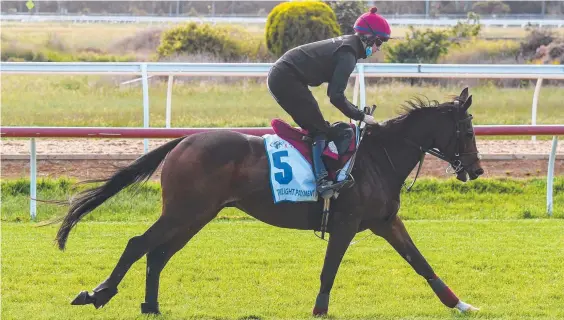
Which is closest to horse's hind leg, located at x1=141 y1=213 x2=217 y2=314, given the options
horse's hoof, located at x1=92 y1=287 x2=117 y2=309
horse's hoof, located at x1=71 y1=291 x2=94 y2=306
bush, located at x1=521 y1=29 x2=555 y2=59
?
horse's hoof, located at x1=92 y1=287 x2=117 y2=309

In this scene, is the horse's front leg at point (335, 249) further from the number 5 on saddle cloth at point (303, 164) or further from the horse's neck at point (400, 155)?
the horse's neck at point (400, 155)

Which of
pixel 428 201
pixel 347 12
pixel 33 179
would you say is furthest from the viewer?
pixel 347 12

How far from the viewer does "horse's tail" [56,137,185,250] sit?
679cm

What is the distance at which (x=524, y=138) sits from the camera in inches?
577

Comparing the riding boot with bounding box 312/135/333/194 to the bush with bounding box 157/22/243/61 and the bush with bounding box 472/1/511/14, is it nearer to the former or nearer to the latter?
the bush with bounding box 157/22/243/61

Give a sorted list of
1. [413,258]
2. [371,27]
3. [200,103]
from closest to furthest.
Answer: [371,27] < [413,258] < [200,103]

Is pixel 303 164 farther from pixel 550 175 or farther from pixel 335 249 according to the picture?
pixel 550 175

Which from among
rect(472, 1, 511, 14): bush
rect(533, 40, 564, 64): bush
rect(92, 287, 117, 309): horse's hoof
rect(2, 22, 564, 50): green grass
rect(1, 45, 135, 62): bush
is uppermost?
rect(472, 1, 511, 14): bush

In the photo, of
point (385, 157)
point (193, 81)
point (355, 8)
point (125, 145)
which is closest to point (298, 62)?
point (385, 157)

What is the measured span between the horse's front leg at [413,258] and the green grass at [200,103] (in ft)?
27.0

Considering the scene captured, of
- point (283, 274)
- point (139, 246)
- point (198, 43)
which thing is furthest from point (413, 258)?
point (198, 43)

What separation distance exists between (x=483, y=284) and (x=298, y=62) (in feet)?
7.62

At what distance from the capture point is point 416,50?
24.2m

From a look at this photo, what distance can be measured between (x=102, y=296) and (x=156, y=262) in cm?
45
